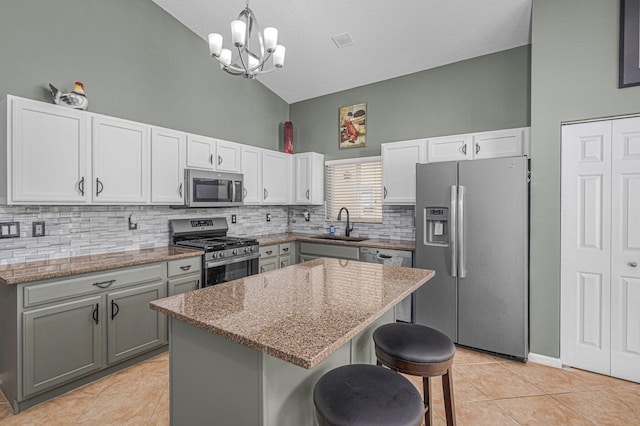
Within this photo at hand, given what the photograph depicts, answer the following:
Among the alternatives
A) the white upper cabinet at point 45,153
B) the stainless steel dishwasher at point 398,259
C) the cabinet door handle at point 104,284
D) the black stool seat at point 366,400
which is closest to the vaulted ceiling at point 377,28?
the white upper cabinet at point 45,153

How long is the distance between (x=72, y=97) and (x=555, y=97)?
4063mm

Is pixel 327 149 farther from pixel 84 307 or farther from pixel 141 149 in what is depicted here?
pixel 84 307

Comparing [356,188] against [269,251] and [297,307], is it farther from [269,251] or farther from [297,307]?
[297,307]

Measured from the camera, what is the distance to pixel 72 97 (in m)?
2.55

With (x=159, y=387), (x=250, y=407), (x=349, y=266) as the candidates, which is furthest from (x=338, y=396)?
(x=159, y=387)

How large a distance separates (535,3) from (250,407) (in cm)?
373

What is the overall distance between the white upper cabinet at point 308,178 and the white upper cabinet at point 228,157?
40.4 inches

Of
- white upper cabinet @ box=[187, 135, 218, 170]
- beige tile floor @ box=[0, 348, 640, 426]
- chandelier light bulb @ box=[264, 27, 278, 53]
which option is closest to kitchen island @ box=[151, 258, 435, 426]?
beige tile floor @ box=[0, 348, 640, 426]

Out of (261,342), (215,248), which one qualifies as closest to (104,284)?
(215,248)

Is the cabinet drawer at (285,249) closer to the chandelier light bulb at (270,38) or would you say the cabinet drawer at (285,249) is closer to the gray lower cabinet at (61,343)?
the gray lower cabinet at (61,343)

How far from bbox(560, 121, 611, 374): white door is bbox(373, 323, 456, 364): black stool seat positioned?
1816mm

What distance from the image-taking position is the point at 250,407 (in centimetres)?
121

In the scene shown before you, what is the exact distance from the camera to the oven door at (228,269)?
3178mm

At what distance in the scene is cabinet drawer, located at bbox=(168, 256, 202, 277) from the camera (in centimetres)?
290
